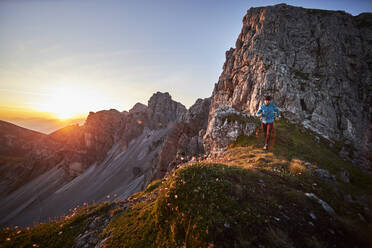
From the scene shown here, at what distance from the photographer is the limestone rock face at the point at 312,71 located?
29.5 m

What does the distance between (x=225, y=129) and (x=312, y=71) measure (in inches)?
1401

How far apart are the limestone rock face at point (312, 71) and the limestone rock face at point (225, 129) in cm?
1243

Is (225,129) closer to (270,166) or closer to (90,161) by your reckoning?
(270,166)

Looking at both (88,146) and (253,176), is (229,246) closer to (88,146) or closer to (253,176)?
(253,176)

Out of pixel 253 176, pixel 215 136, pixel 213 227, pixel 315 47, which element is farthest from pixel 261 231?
pixel 315 47

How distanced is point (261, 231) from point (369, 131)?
43.9 metres

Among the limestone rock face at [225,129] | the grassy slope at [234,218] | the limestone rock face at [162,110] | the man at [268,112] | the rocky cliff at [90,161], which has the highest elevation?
the limestone rock face at [162,110]

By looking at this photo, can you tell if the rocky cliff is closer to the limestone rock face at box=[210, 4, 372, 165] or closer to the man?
the limestone rock face at box=[210, 4, 372, 165]

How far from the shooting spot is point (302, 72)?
36.2 m

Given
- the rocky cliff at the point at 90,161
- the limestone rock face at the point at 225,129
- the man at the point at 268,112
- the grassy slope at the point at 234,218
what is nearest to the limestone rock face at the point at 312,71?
the limestone rock face at the point at 225,129

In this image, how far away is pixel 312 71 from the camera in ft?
119

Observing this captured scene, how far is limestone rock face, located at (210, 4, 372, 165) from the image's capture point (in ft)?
96.6

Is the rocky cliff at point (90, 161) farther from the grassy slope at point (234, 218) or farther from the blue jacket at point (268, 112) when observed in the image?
the grassy slope at point (234, 218)

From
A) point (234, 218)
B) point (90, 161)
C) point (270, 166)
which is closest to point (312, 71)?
point (270, 166)
